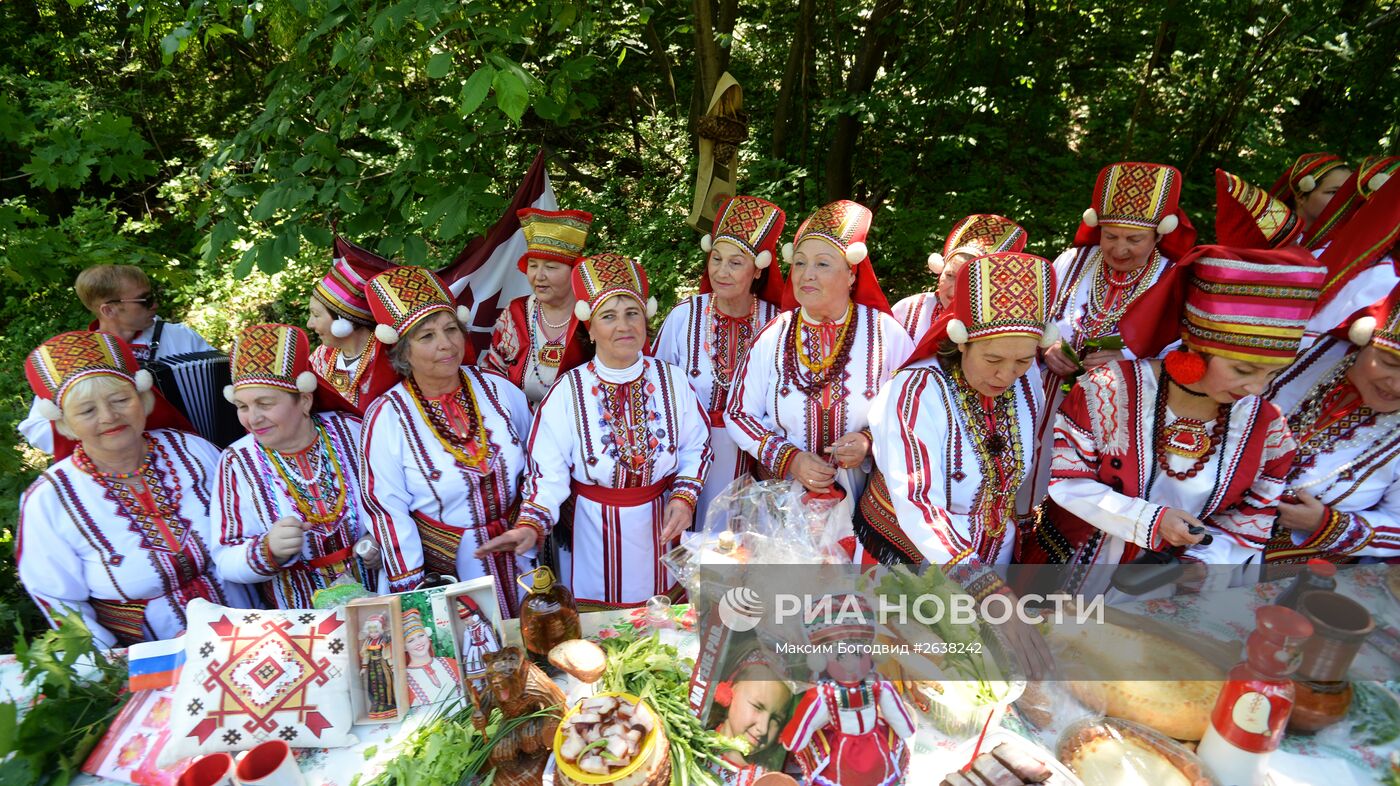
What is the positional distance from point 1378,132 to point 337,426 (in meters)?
9.80

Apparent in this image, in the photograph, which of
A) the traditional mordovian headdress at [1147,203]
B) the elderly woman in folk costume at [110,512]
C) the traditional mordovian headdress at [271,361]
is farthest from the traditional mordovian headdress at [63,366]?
the traditional mordovian headdress at [1147,203]

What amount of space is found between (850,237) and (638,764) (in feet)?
7.54

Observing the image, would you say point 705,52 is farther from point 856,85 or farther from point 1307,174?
point 1307,174

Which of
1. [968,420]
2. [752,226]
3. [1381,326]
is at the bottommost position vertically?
[968,420]

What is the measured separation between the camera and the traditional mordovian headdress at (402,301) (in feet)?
9.30

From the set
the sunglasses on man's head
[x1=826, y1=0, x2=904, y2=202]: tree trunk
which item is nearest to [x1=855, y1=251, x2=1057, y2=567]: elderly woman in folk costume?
the sunglasses on man's head

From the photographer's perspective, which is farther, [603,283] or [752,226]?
[752,226]

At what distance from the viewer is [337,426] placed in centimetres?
297

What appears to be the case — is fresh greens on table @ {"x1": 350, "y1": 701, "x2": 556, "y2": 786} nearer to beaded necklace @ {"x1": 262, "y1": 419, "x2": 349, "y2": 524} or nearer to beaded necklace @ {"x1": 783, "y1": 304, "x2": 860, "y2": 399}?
beaded necklace @ {"x1": 262, "y1": 419, "x2": 349, "y2": 524}

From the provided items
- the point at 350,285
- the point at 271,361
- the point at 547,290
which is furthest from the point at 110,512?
the point at 547,290

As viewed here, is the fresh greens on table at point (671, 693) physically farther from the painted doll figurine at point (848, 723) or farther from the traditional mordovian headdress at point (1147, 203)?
the traditional mordovian headdress at point (1147, 203)

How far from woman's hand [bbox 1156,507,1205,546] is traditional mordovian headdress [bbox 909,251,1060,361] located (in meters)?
0.66

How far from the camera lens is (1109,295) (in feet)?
13.0

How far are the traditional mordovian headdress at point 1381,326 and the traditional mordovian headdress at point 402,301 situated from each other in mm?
3303
